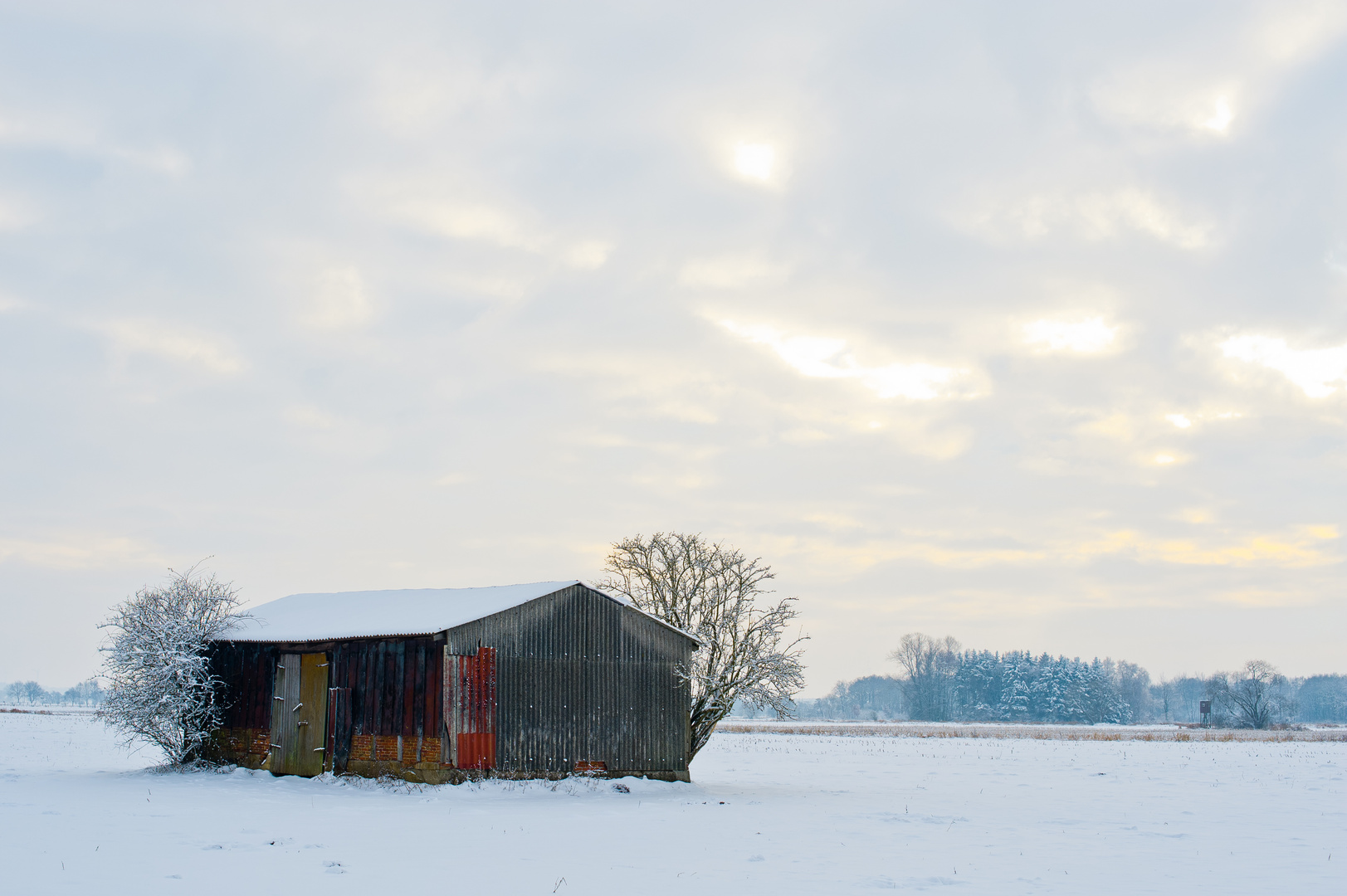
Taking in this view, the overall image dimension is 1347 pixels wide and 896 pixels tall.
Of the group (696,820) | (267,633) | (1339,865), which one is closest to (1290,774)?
(1339,865)

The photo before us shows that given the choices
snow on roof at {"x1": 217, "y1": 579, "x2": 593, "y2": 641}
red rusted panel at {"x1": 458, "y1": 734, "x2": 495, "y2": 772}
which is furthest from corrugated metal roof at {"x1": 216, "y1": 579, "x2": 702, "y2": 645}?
red rusted panel at {"x1": 458, "y1": 734, "x2": 495, "y2": 772}

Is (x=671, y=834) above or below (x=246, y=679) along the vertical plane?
below

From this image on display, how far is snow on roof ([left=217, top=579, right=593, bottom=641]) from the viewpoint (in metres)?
26.8

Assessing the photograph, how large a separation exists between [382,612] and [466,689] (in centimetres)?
571

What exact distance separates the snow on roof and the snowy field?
380 centimetres

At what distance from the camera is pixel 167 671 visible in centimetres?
2892

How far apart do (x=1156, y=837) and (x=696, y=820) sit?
8.58m

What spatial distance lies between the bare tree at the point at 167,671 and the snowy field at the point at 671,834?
1706 mm

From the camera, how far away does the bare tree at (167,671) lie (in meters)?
29.2

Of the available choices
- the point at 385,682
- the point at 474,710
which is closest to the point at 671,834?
the point at 474,710

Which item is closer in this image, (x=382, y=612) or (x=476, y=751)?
(x=476, y=751)

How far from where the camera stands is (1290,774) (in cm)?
3538

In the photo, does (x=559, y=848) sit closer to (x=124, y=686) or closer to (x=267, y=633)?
(x=267, y=633)

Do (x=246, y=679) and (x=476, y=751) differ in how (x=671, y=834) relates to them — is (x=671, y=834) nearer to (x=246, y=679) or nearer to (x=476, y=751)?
(x=476, y=751)
